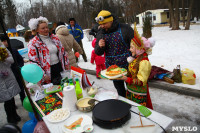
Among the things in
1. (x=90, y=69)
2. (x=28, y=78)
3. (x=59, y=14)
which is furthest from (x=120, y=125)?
(x=59, y=14)

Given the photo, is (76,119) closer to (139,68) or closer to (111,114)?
(111,114)

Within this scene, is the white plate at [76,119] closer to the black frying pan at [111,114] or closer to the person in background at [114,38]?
the black frying pan at [111,114]

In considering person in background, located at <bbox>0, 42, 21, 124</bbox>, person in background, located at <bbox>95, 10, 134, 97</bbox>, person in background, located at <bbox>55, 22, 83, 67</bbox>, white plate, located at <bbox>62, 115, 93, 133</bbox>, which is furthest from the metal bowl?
person in background, located at <bbox>55, 22, 83, 67</bbox>

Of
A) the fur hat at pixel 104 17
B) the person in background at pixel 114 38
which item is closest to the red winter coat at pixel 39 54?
the person in background at pixel 114 38

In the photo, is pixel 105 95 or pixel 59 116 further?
pixel 105 95

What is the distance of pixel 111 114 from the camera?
1.33 m

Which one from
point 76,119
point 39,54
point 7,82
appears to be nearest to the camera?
point 76,119

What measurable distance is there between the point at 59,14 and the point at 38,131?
41534 millimetres

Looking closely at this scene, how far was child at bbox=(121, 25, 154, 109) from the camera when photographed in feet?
5.77

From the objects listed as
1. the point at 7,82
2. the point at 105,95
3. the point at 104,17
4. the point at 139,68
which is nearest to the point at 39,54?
the point at 7,82

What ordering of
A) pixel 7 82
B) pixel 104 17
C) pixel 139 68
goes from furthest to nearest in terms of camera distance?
pixel 7 82
pixel 104 17
pixel 139 68

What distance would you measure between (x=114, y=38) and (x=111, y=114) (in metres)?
1.32

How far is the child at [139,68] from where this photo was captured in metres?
1.76

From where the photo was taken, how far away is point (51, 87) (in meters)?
2.35
